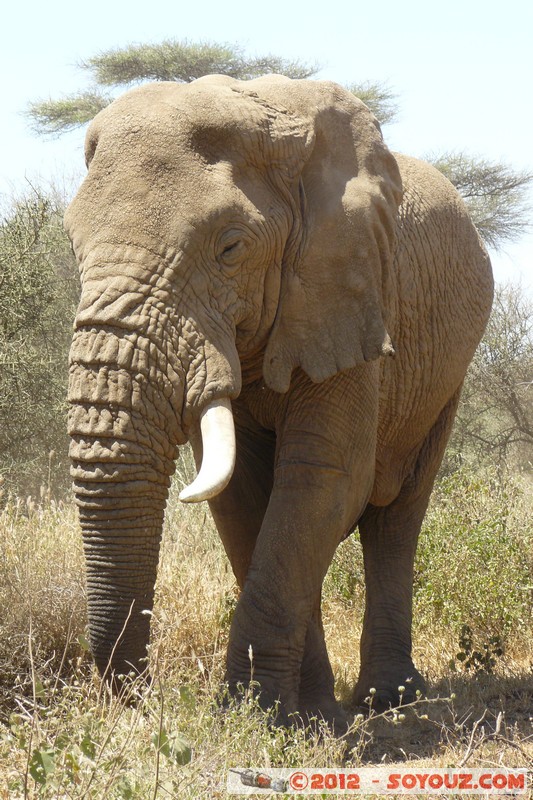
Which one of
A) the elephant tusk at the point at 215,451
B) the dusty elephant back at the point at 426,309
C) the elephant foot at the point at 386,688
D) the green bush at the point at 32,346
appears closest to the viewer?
the elephant tusk at the point at 215,451

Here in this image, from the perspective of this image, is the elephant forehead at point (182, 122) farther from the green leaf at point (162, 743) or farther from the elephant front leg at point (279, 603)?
the green leaf at point (162, 743)

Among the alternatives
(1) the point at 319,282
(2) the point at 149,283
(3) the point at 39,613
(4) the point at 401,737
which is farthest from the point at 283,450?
(3) the point at 39,613

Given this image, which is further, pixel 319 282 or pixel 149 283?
pixel 319 282

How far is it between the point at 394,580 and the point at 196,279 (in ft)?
9.35

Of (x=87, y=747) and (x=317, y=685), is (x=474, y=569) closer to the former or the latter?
(x=317, y=685)

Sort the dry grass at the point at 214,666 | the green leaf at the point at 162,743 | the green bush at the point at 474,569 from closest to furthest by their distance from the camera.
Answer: the green leaf at the point at 162,743 < the dry grass at the point at 214,666 < the green bush at the point at 474,569

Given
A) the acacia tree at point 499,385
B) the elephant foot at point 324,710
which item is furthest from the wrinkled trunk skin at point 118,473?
the acacia tree at point 499,385

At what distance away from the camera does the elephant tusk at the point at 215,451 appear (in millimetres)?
4262

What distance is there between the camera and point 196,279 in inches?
187

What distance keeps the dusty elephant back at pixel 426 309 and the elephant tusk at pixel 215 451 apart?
1.61 metres

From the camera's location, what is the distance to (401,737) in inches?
220

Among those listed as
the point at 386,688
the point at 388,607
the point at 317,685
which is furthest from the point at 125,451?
the point at 388,607

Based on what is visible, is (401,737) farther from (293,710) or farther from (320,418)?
(320,418)

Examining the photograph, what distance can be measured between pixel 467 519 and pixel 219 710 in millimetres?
4163
